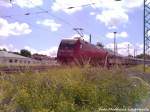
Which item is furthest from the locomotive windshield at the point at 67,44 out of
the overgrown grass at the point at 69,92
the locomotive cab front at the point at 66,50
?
the overgrown grass at the point at 69,92

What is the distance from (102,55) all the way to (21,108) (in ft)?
87.7

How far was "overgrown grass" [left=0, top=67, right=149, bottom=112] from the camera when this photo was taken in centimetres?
858

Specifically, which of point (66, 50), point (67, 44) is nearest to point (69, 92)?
point (66, 50)

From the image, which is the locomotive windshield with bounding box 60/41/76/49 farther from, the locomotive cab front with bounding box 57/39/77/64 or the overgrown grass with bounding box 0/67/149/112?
the overgrown grass with bounding box 0/67/149/112

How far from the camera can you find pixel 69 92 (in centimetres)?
989

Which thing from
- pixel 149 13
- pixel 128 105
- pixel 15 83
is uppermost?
pixel 149 13

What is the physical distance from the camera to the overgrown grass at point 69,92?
858cm

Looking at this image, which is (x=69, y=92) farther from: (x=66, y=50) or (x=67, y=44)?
(x=67, y=44)

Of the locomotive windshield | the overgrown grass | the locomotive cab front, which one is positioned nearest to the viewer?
the overgrown grass

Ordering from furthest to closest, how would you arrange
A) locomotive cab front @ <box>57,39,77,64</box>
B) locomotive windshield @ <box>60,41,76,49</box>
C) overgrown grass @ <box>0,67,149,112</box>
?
locomotive windshield @ <box>60,41,76,49</box>, locomotive cab front @ <box>57,39,77,64</box>, overgrown grass @ <box>0,67,149,112</box>

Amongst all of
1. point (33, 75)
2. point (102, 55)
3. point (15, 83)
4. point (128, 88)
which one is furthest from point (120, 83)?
point (102, 55)

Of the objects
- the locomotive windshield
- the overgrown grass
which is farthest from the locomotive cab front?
the overgrown grass

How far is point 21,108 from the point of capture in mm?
8445

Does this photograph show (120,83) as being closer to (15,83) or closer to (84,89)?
(84,89)
